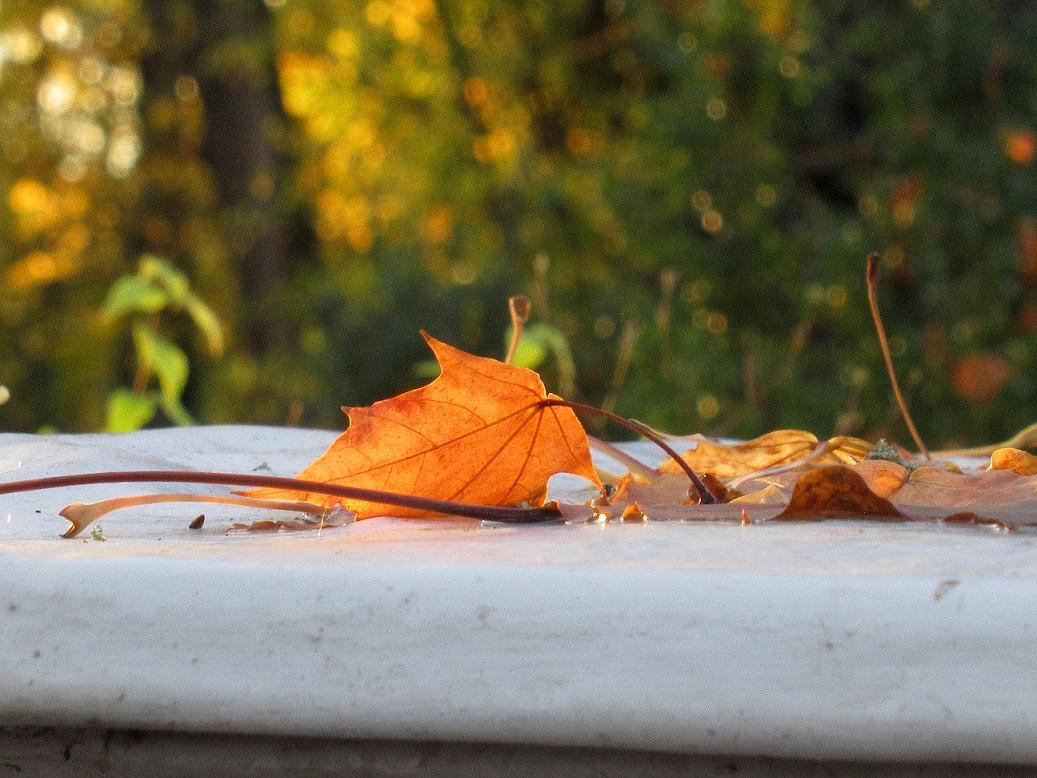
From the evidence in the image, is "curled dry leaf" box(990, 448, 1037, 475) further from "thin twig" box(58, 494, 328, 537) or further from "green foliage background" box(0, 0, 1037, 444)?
"green foliage background" box(0, 0, 1037, 444)

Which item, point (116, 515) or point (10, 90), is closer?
point (116, 515)

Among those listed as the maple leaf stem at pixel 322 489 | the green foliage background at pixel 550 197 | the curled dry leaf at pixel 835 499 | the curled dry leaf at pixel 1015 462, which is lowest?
the maple leaf stem at pixel 322 489

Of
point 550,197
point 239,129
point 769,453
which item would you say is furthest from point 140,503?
point 239,129

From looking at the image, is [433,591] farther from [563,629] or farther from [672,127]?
[672,127]

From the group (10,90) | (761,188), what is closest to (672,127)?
(761,188)

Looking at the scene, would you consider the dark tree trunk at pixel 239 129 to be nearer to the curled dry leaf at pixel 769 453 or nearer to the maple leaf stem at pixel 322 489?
the curled dry leaf at pixel 769 453

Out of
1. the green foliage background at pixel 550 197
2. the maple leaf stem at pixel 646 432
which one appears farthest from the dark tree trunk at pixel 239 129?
the maple leaf stem at pixel 646 432

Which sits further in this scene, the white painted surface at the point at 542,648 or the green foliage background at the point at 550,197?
the green foliage background at the point at 550,197
